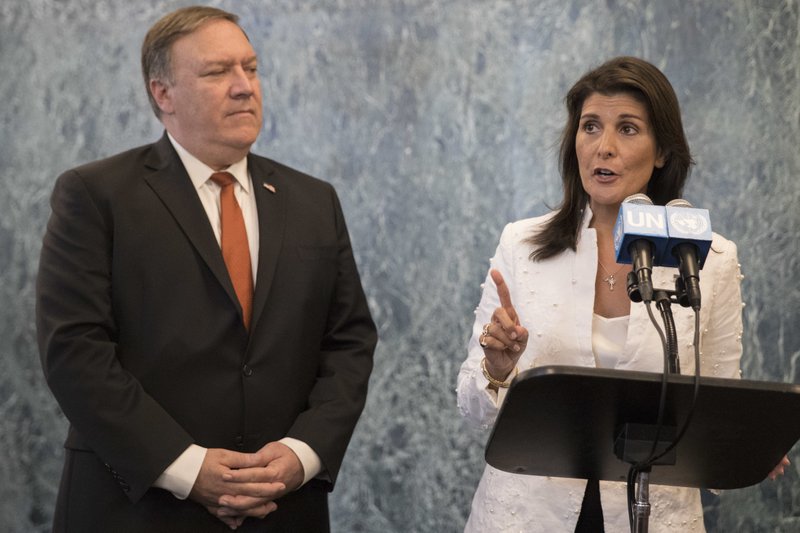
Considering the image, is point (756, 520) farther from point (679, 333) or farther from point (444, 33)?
point (444, 33)

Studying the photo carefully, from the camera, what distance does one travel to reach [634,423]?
66.6 inches

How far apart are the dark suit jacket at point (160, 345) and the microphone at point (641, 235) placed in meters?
1.08

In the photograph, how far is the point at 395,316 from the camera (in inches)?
162

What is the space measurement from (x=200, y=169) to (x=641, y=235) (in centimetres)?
132

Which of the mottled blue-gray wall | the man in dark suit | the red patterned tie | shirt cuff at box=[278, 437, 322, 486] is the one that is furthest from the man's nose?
the mottled blue-gray wall

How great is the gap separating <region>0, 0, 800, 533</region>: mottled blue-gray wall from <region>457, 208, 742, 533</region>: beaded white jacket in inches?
56.2

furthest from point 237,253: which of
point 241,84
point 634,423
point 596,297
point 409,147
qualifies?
point 409,147

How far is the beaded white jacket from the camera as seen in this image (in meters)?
2.37

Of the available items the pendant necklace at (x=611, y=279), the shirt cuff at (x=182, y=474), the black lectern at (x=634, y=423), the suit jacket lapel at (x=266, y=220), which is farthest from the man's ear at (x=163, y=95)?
the black lectern at (x=634, y=423)

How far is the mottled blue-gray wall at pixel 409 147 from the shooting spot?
388 centimetres

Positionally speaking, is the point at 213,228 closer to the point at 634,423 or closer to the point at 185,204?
the point at 185,204

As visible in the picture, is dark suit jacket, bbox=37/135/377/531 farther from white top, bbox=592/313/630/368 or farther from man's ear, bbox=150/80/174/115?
white top, bbox=592/313/630/368

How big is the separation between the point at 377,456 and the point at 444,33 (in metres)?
1.70

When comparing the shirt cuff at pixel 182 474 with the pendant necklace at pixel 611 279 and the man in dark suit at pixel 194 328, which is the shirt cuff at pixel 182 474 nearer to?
the man in dark suit at pixel 194 328
